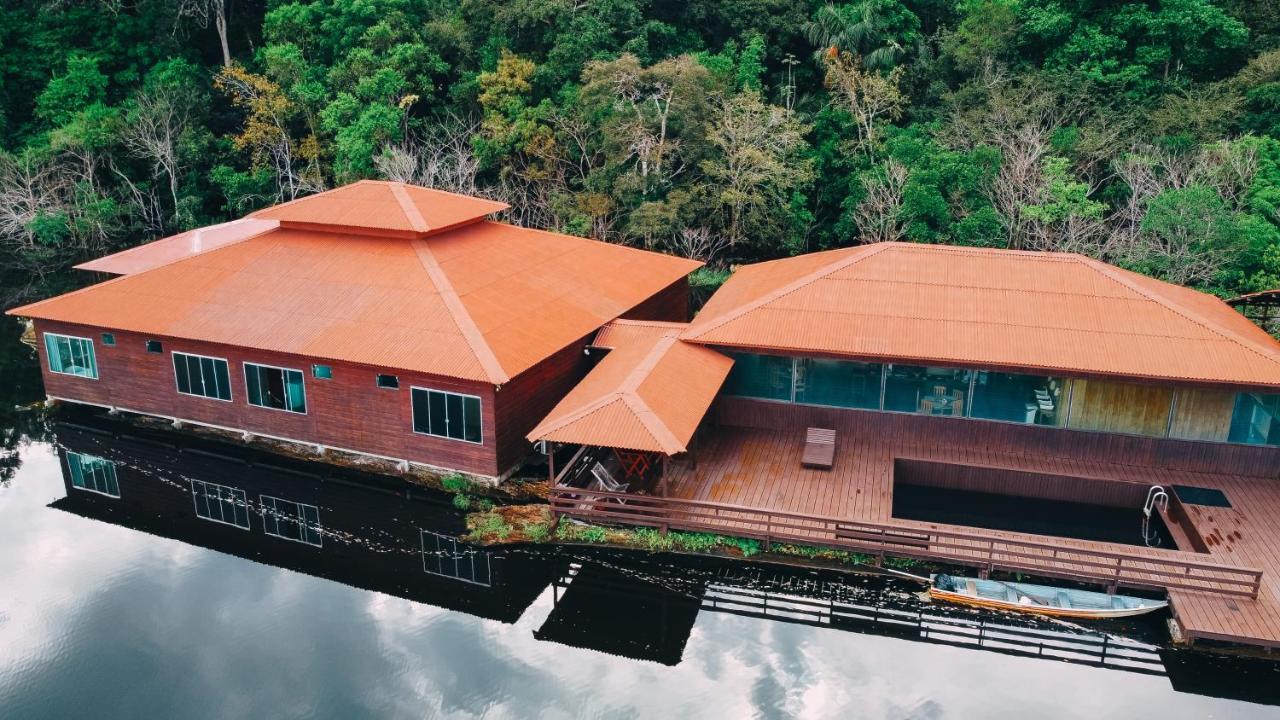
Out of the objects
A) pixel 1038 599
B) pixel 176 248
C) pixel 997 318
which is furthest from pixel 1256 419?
pixel 176 248

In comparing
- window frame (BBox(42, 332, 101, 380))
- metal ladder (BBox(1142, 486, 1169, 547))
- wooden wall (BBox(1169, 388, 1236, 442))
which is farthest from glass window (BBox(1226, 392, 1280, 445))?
window frame (BBox(42, 332, 101, 380))

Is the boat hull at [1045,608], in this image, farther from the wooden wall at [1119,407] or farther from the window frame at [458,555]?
the window frame at [458,555]

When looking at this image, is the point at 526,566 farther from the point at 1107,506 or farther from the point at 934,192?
the point at 934,192

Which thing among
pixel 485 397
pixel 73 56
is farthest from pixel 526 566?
pixel 73 56

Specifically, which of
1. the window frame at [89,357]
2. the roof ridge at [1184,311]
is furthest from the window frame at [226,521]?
the roof ridge at [1184,311]

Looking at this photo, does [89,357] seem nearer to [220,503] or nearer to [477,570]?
[220,503]
